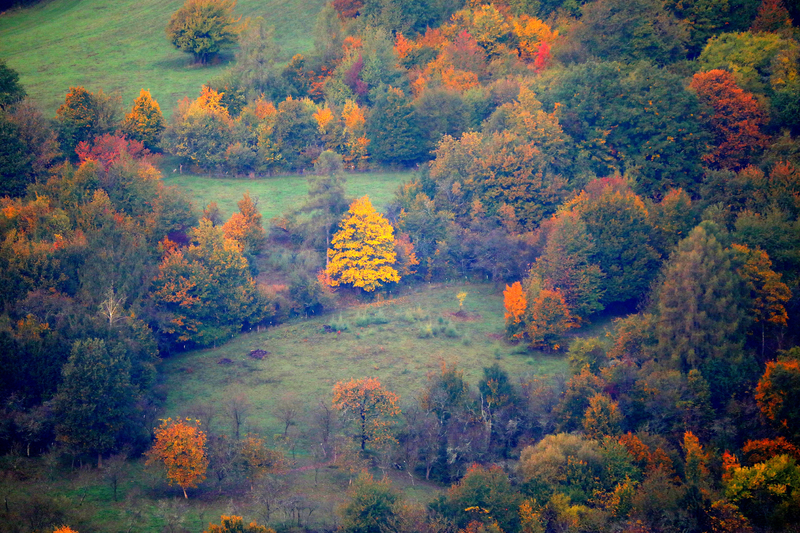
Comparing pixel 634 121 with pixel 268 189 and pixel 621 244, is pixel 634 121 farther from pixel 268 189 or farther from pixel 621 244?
pixel 268 189

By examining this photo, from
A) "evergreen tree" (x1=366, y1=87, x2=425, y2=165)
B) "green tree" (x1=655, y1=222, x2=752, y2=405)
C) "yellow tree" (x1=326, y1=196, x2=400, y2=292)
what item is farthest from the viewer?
"evergreen tree" (x1=366, y1=87, x2=425, y2=165)

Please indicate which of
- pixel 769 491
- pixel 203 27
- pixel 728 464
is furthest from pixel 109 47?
pixel 769 491

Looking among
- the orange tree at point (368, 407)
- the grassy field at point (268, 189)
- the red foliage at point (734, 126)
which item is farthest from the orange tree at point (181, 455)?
the red foliage at point (734, 126)

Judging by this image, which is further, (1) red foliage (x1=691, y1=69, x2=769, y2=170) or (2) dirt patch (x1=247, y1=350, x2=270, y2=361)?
(1) red foliage (x1=691, y1=69, x2=769, y2=170)

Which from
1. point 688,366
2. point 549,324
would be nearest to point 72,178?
point 549,324

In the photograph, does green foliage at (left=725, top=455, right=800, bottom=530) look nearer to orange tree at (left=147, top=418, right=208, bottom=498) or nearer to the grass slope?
the grass slope

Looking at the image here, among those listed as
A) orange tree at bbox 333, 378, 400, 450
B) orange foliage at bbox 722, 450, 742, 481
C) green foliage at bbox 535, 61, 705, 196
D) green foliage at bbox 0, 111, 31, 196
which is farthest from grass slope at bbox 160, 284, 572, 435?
green foliage at bbox 0, 111, 31, 196

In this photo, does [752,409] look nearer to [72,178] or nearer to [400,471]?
[400,471]
